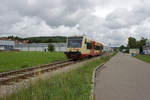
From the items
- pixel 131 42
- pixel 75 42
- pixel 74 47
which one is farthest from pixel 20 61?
pixel 131 42

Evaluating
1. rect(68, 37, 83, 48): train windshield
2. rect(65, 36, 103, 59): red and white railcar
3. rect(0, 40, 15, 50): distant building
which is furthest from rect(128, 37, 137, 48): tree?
rect(68, 37, 83, 48): train windshield

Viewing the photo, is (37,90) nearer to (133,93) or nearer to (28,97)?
(28,97)

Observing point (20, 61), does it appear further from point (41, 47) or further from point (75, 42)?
point (41, 47)

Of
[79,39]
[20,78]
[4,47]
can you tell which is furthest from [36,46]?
[20,78]

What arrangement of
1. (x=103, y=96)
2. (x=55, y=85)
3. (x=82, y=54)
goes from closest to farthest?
(x=103, y=96), (x=55, y=85), (x=82, y=54)

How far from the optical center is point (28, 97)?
377cm

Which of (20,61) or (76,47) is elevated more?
(76,47)

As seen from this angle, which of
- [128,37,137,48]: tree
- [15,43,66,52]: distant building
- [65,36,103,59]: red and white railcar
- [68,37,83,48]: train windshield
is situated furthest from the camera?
[15,43,66,52]: distant building

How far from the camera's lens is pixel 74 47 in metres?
17.4

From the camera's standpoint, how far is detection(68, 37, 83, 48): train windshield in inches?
682

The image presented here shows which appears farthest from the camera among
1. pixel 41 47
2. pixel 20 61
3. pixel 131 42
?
pixel 41 47

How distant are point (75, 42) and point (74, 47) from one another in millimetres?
693

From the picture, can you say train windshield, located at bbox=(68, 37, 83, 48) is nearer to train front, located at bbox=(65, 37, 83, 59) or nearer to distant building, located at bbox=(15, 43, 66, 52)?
train front, located at bbox=(65, 37, 83, 59)

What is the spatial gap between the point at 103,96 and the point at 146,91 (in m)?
2.09
